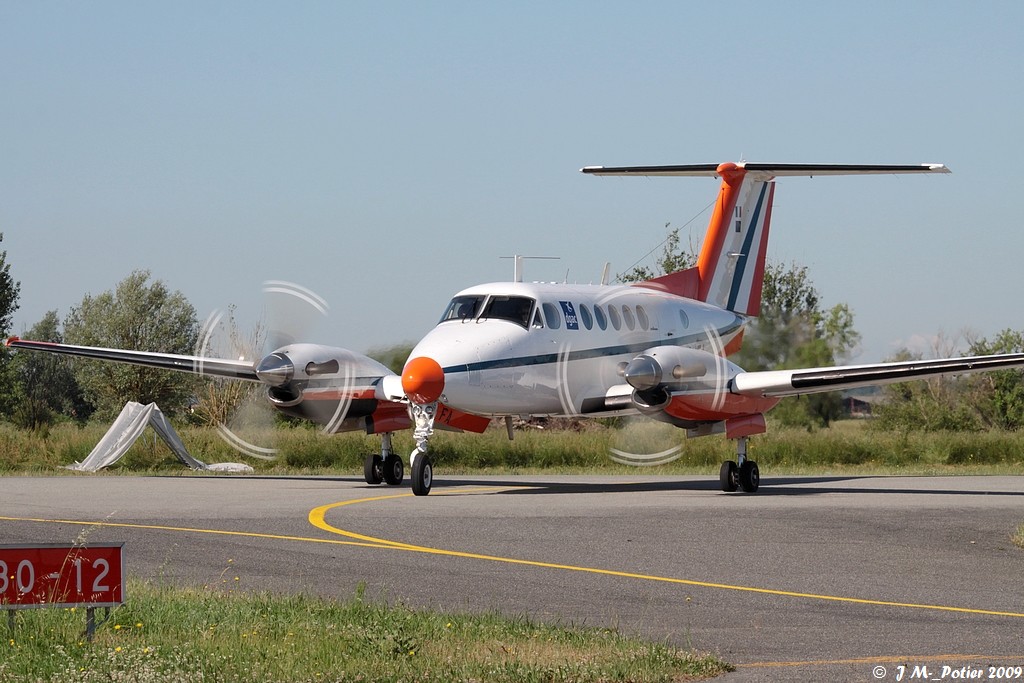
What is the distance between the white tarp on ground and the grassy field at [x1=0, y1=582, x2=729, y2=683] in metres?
21.4

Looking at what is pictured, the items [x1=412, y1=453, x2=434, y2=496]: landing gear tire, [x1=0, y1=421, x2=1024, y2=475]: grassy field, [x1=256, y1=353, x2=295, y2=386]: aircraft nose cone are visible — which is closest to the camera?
[x1=412, y1=453, x2=434, y2=496]: landing gear tire

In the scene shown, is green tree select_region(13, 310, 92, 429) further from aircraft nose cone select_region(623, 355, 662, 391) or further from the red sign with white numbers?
the red sign with white numbers

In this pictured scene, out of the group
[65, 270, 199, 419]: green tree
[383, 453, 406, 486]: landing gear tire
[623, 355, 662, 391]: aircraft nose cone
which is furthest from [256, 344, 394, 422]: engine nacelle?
[65, 270, 199, 419]: green tree

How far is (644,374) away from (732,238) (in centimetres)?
840

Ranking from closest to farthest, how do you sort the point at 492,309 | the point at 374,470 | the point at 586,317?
the point at 492,309 < the point at 586,317 < the point at 374,470

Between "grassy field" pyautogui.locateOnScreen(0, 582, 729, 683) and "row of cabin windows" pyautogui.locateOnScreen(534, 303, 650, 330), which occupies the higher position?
"row of cabin windows" pyautogui.locateOnScreen(534, 303, 650, 330)

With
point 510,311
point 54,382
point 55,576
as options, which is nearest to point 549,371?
point 510,311

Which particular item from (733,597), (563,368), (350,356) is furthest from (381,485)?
(733,597)

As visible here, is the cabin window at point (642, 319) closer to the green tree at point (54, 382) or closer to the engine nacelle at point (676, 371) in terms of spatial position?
the engine nacelle at point (676, 371)

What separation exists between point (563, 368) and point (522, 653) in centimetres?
1524

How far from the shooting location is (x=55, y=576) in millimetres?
8195

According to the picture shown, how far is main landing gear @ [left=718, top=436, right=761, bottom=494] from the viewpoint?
24.0 metres

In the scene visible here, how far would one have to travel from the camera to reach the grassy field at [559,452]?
3228cm

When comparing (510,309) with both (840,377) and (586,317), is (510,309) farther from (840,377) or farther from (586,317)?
(840,377)
